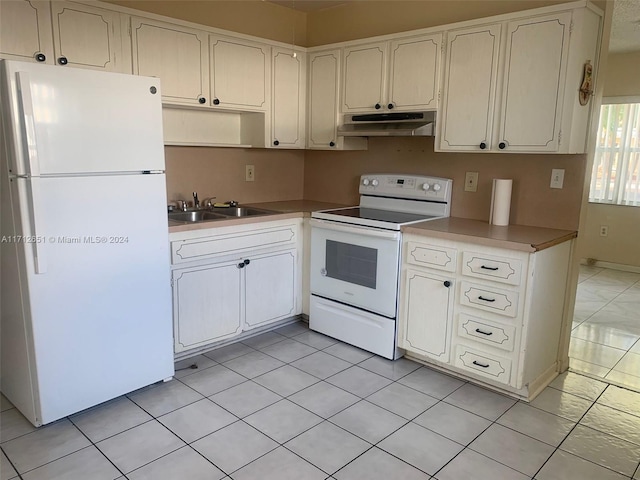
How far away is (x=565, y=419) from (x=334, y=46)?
2882 millimetres

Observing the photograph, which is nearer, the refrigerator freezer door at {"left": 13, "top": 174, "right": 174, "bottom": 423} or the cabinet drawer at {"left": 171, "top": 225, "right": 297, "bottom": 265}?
the refrigerator freezer door at {"left": 13, "top": 174, "right": 174, "bottom": 423}

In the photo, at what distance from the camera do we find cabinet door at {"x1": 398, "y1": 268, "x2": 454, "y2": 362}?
109 inches

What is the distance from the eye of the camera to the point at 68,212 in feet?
7.00

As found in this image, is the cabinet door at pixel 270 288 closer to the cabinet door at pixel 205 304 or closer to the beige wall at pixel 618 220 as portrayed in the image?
the cabinet door at pixel 205 304

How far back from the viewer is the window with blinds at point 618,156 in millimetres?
5371

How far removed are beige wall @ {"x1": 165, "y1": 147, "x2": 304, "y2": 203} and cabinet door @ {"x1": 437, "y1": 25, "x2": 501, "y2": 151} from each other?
1.53 meters

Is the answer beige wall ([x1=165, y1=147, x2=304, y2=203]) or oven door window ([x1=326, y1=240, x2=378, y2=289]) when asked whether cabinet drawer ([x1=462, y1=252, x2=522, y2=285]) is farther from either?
beige wall ([x1=165, y1=147, x2=304, y2=203])

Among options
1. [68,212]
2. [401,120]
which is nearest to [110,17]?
[68,212]

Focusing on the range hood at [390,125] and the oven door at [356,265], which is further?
the range hood at [390,125]

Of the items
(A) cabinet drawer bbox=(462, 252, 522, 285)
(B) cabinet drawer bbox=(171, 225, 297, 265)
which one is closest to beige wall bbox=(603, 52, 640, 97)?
(A) cabinet drawer bbox=(462, 252, 522, 285)

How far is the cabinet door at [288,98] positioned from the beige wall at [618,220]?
3743mm

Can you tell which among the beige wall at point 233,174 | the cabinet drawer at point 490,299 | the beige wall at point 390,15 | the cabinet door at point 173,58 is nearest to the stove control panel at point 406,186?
the beige wall at point 233,174

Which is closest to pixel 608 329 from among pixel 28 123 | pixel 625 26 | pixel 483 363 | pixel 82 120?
pixel 483 363

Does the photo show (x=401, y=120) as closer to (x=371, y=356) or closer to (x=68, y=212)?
(x=371, y=356)
